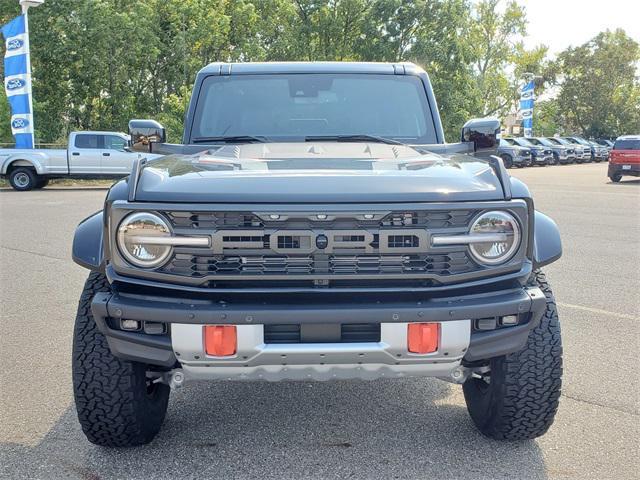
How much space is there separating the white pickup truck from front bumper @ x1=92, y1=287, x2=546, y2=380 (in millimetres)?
Answer: 18164

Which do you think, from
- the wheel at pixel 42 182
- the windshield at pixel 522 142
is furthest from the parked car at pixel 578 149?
the wheel at pixel 42 182

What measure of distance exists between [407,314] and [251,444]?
1155mm

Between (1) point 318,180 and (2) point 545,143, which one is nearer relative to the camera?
(1) point 318,180

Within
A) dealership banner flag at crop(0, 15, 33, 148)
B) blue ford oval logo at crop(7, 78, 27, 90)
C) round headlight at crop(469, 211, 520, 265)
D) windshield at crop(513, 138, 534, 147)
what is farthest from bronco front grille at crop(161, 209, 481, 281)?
windshield at crop(513, 138, 534, 147)

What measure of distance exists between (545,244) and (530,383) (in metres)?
0.61

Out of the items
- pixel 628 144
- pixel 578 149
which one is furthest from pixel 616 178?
pixel 578 149

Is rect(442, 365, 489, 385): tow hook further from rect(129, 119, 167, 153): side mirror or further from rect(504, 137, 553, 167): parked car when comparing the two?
rect(504, 137, 553, 167): parked car

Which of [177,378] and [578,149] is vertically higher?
[177,378]

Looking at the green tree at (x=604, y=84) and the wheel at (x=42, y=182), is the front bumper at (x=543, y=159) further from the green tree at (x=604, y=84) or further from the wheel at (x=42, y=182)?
the green tree at (x=604, y=84)

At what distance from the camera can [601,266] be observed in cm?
802

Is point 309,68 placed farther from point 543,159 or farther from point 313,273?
point 543,159

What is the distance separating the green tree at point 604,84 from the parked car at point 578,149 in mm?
27763

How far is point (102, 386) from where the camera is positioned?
2.95 m

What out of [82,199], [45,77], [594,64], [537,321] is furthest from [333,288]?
[594,64]
